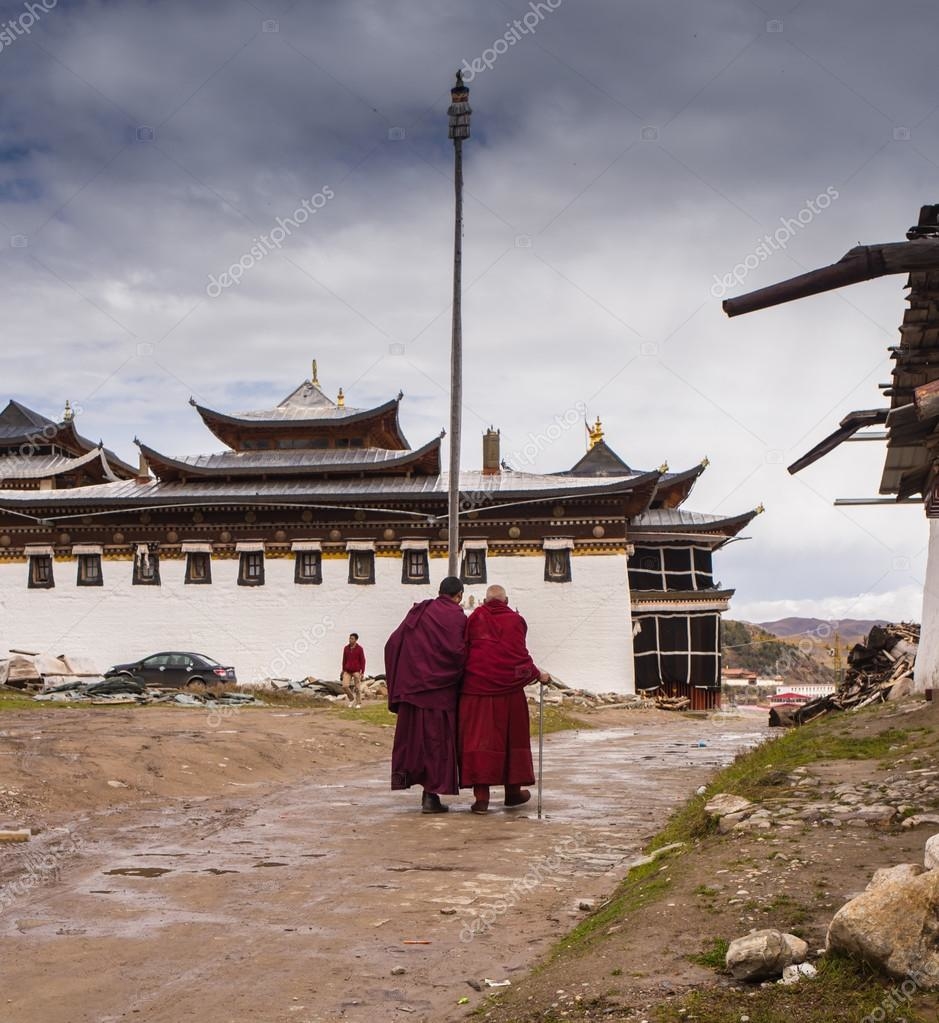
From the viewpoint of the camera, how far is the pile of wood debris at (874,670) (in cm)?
1387

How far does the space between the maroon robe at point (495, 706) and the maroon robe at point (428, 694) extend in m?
0.11

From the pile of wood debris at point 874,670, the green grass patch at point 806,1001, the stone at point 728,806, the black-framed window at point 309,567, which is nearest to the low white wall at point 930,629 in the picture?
the pile of wood debris at point 874,670

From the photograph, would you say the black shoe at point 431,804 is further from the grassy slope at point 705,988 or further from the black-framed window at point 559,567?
the black-framed window at point 559,567

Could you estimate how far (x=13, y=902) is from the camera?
511 cm

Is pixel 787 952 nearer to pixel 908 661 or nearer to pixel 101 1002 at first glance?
pixel 101 1002

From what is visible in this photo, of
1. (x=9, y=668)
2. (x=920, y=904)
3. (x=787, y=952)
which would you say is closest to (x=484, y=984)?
(x=787, y=952)

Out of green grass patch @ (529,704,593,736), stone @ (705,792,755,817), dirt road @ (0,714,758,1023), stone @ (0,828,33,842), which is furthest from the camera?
green grass patch @ (529,704,593,736)

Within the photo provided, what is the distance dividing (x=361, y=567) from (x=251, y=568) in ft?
11.2

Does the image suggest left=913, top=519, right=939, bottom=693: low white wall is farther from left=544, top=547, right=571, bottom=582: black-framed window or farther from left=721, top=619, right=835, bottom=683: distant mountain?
left=721, top=619, right=835, bottom=683: distant mountain

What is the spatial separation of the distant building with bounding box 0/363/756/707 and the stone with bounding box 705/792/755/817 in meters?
23.2

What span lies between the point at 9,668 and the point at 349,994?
895 inches

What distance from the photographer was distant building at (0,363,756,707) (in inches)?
1218

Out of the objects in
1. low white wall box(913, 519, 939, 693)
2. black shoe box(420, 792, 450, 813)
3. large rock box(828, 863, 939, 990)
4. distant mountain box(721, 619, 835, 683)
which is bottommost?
distant mountain box(721, 619, 835, 683)

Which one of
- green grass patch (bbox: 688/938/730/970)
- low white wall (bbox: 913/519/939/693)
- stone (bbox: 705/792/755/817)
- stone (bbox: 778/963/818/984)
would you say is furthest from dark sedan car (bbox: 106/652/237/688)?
stone (bbox: 778/963/818/984)
